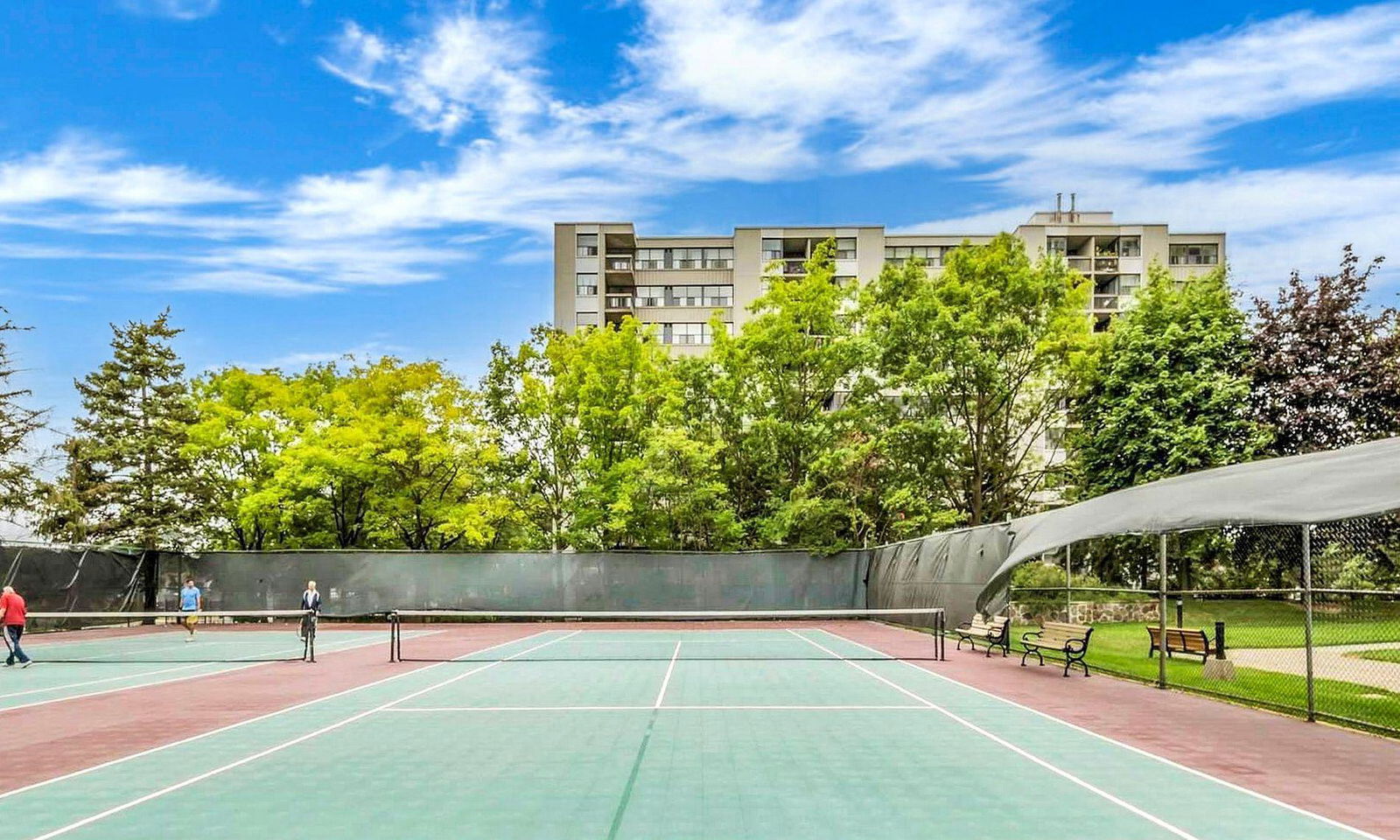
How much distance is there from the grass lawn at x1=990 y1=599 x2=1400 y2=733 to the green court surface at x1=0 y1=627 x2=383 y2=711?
16.1 meters

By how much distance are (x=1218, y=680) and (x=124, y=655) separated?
21794 mm

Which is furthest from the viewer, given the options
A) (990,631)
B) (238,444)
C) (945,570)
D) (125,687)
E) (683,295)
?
(683,295)

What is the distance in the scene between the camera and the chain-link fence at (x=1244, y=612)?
632 inches

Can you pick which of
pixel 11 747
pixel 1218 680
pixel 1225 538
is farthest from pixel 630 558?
pixel 11 747

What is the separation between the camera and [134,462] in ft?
140

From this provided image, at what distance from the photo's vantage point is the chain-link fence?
52.6 ft

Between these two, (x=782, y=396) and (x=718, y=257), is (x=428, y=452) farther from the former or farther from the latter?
(x=718, y=257)

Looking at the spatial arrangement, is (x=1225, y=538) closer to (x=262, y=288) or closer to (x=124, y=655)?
(x=124, y=655)

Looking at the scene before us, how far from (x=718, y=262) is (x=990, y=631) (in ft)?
167

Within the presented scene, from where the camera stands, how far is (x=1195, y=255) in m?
73.1

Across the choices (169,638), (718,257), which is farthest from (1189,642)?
(718,257)

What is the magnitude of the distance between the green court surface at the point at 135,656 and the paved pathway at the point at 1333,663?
19.1m

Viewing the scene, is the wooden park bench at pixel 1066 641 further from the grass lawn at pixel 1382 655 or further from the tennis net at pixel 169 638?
the tennis net at pixel 169 638

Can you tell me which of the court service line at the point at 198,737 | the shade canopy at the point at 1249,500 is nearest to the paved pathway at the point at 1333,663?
the shade canopy at the point at 1249,500
